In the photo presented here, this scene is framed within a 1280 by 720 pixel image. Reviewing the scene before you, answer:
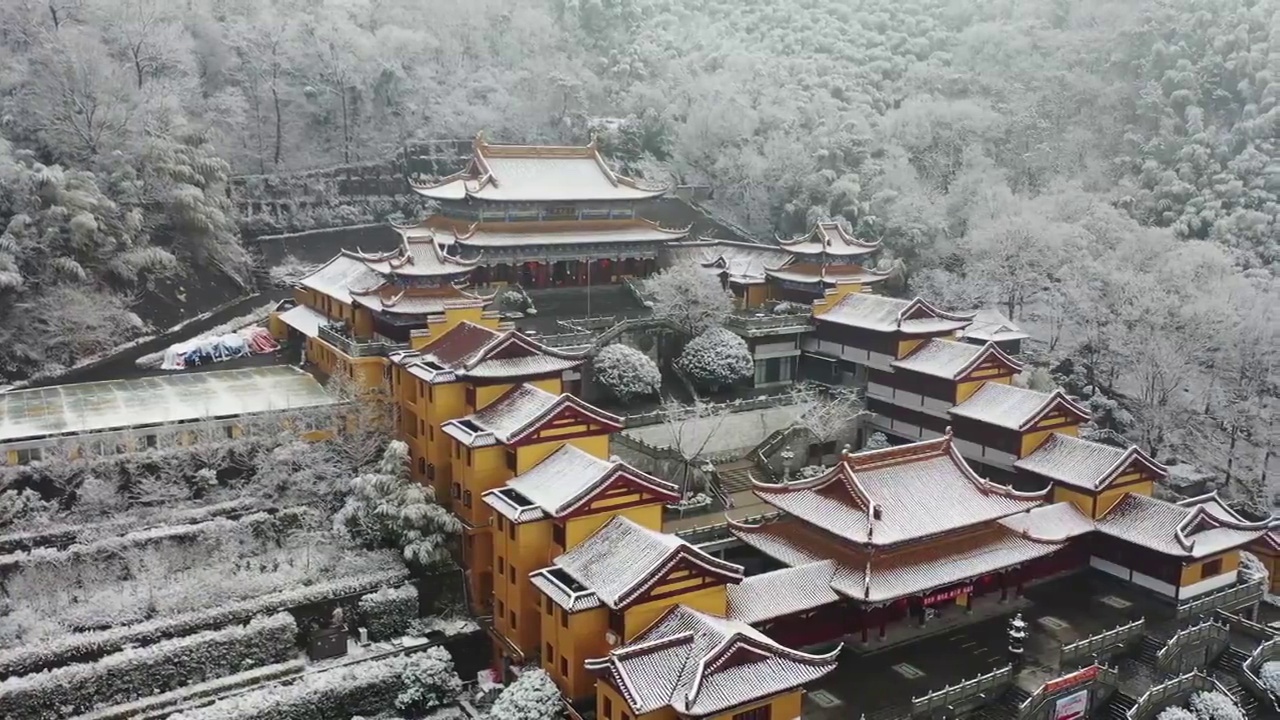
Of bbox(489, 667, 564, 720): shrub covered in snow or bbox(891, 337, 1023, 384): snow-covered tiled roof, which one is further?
bbox(891, 337, 1023, 384): snow-covered tiled roof

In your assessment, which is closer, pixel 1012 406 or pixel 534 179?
pixel 1012 406

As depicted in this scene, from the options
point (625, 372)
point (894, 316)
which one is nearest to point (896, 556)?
point (625, 372)

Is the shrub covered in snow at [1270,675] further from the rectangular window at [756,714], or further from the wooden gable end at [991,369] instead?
the rectangular window at [756,714]

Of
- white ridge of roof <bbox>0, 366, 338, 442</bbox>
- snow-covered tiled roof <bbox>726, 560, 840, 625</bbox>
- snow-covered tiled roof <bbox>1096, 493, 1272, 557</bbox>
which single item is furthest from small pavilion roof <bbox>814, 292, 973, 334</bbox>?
white ridge of roof <bbox>0, 366, 338, 442</bbox>

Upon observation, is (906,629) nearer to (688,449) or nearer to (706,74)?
(688,449)

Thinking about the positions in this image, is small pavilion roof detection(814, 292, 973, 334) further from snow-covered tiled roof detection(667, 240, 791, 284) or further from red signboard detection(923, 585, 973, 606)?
red signboard detection(923, 585, 973, 606)

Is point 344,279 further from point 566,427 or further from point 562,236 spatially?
point 566,427
